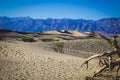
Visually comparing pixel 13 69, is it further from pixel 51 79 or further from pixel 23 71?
pixel 51 79

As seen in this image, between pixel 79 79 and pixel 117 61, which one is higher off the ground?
pixel 117 61

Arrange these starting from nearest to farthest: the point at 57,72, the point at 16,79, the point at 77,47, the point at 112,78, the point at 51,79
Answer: the point at 16,79
the point at 51,79
the point at 112,78
the point at 57,72
the point at 77,47

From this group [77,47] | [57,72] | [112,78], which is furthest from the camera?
[77,47]

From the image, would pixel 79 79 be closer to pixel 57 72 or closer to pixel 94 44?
pixel 57 72

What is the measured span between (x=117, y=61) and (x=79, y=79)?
2.30m

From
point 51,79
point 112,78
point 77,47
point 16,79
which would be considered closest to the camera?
point 16,79

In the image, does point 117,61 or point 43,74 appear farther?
point 43,74

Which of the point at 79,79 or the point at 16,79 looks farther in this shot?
the point at 79,79

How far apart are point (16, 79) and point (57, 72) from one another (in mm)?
3094

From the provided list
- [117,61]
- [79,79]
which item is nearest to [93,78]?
[79,79]

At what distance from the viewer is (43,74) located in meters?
12.0

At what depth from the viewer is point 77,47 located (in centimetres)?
3609

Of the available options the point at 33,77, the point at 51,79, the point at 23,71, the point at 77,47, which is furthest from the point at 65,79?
the point at 77,47

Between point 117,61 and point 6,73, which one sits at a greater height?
point 117,61
